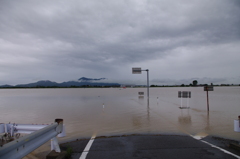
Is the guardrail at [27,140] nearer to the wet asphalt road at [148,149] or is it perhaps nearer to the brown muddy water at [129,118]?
the wet asphalt road at [148,149]

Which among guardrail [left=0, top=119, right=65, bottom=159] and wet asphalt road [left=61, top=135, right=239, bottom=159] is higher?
guardrail [left=0, top=119, right=65, bottom=159]

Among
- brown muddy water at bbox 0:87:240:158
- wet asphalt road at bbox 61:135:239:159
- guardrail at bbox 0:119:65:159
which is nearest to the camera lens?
guardrail at bbox 0:119:65:159

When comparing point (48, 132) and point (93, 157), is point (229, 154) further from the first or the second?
point (48, 132)

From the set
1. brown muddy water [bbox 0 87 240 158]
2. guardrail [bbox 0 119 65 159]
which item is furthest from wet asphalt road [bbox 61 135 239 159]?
brown muddy water [bbox 0 87 240 158]

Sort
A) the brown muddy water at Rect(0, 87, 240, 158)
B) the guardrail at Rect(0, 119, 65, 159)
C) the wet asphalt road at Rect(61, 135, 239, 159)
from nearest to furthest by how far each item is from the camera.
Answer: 1. the guardrail at Rect(0, 119, 65, 159)
2. the wet asphalt road at Rect(61, 135, 239, 159)
3. the brown muddy water at Rect(0, 87, 240, 158)

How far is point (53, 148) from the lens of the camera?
5.13m

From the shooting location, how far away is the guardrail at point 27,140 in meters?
3.02

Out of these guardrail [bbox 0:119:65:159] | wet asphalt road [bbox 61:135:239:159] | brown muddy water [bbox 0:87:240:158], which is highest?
guardrail [bbox 0:119:65:159]

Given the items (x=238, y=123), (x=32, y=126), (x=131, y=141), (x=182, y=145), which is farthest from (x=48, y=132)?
(x=238, y=123)

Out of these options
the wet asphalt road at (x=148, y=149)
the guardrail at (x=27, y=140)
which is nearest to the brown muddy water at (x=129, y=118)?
the guardrail at (x=27, y=140)

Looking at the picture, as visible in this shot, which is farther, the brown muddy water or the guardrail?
the brown muddy water

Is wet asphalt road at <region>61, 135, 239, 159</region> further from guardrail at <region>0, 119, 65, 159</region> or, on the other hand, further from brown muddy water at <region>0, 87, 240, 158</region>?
brown muddy water at <region>0, 87, 240, 158</region>

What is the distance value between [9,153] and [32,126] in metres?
2.65

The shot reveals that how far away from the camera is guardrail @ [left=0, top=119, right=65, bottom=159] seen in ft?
9.91
